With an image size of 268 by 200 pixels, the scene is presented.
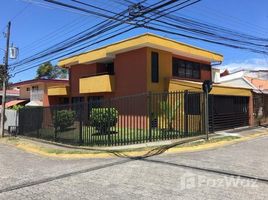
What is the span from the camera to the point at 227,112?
1959 centimetres

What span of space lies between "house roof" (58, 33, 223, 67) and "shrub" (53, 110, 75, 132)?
18.6 ft

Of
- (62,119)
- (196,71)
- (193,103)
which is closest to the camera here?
(193,103)

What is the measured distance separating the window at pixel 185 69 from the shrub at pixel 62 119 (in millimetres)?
8233

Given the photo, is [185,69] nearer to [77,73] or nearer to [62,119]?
[77,73]

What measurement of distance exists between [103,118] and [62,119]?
305 centimetres

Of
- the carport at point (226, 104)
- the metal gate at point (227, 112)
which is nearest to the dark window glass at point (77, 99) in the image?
the carport at point (226, 104)

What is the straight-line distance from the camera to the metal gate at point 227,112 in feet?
58.5

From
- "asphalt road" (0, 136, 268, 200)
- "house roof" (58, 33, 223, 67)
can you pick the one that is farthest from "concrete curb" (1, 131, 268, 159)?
"house roof" (58, 33, 223, 67)

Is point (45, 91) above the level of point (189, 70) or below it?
below

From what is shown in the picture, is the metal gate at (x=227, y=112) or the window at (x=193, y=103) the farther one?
the metal gate at (x=227, y=112)

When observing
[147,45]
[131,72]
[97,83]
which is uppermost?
[147,45]

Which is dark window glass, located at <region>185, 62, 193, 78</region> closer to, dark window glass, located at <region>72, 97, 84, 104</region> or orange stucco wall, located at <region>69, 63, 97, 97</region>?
orange stucco wall, located at <region>69, 63, 97, 97</region>

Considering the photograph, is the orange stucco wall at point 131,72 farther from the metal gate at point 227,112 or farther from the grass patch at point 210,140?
the grass patch at point 210,140

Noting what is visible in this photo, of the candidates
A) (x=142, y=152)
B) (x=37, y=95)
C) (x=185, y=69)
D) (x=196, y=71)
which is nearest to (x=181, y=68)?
(x=185, y=69)
